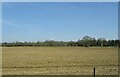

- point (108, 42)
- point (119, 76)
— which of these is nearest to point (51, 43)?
point (108, 42)

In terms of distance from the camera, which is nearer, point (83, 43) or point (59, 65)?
point (59, 65)

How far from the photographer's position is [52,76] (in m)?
15.6

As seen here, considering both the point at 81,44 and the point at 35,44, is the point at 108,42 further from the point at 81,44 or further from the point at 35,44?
the point at 35,44

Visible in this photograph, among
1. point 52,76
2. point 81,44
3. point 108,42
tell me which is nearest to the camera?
point 52,76

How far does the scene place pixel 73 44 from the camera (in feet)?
527

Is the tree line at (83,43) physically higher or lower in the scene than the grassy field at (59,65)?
higher

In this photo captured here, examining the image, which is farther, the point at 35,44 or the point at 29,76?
the point at 35,44

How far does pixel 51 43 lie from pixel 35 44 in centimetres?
985

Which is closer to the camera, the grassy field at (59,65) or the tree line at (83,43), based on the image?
the grassy field at (59,65)

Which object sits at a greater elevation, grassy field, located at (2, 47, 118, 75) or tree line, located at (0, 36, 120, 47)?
tree line, located at (0, 36, 120, 47)

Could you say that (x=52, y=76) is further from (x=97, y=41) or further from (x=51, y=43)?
(x=51, y=43)

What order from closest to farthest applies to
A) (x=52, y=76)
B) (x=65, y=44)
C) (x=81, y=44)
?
(x=52, y=76) → (x=81, y=44) → (x=65, y=44)

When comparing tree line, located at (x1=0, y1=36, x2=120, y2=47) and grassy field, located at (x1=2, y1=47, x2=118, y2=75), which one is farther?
tree line, located at (x1=0, y1=36, x2=120, y2=47)

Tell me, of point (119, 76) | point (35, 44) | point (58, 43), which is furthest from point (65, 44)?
point (119, 76)
